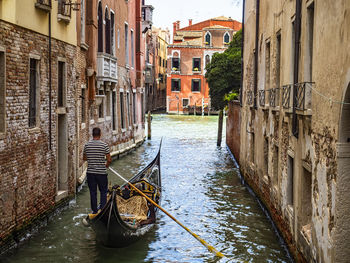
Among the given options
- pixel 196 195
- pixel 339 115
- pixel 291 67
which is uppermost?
pixel 291 67

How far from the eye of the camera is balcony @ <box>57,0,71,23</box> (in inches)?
347

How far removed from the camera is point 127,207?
8.45m

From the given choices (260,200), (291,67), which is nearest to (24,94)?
(291,67)

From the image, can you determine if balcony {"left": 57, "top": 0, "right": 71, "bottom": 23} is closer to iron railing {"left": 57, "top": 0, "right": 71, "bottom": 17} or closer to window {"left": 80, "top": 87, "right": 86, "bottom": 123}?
iron railing {"left": 57, "top": 0, "right": 71, "bottom": 17}

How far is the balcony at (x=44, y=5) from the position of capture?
301 inches

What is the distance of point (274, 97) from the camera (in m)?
8.68

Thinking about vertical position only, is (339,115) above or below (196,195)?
above

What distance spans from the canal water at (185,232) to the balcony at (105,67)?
8.42 ft

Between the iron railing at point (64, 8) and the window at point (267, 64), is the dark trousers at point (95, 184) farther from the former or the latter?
the window at point (267, 64)

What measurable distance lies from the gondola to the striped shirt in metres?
0.37

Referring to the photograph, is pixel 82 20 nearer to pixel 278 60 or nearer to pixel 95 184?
pixel 278 60

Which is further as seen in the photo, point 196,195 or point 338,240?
point 196,195

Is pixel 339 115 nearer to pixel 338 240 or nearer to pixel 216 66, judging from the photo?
pixel 338 240

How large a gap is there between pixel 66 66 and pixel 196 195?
3.93 meters
